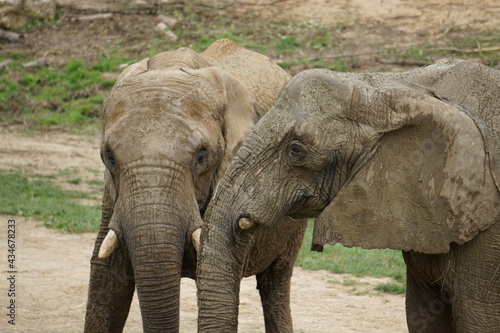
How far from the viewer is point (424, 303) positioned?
487 centimetres

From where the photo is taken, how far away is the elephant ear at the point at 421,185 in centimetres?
409

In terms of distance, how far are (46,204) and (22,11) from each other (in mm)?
7720

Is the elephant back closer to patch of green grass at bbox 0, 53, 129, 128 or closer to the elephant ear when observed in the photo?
the elephant ear

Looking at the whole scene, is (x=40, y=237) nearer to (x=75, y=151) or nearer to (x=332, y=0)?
(x=75, y=151)

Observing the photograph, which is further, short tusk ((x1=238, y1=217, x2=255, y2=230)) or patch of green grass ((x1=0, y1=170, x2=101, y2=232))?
patch of green grass ((x1=0, y1=170, x2=101, y2=232))

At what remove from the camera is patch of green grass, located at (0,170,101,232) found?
33.5ft

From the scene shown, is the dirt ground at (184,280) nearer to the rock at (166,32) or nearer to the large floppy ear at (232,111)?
the rock at (166,32)

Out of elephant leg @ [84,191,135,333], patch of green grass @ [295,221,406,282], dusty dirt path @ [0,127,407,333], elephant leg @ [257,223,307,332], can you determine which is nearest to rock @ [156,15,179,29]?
dusty dirt path @ [0,127,407,333]

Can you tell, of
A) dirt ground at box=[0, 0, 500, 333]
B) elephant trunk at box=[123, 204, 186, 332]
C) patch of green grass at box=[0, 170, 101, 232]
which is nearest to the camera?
elephant trunk at box=[123, 204, 186, 332]

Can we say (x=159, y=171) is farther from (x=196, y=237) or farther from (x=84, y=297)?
(x=84, y=297)

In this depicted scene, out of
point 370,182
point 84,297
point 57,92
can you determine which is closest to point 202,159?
point 370,182

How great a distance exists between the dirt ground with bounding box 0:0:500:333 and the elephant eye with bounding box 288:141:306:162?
331cm

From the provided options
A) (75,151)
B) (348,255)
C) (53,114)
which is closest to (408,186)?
(348,255)

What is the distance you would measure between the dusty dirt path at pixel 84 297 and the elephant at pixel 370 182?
312cm
